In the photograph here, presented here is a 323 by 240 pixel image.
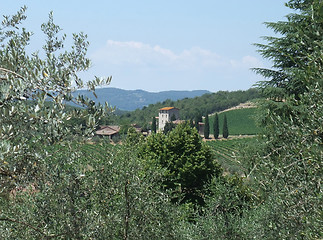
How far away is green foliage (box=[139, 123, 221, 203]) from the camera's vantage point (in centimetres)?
Result: 2448

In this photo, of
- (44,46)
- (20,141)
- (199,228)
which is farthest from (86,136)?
(199,228)

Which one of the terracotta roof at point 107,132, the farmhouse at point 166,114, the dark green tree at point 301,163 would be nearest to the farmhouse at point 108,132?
the terracotta roof at point 107,132

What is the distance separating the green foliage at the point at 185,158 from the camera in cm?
2448

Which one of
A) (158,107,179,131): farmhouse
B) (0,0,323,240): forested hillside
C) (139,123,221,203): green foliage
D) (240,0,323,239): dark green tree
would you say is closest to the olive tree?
(0,0,323,240): forested hillside

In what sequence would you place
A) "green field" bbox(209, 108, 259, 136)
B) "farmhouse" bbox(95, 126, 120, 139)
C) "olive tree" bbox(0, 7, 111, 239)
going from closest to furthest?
"olive tree" bbox(0, 7, 111, 239) → "farmhouse" bbox(95, 126, 120, 139) → "green field" bbox(209, 108, 259, 136)

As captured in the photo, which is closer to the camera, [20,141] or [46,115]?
[46,115]

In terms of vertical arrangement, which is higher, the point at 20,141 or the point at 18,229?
the point at 20,141

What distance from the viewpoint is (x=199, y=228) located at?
33.5ft

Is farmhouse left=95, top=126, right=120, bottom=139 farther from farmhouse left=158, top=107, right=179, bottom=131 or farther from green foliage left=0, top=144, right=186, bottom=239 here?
farmhouse left=158, top=107, right=179, bottom=131

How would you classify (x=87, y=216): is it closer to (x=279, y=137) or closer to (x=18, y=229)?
(x=18, y=229)

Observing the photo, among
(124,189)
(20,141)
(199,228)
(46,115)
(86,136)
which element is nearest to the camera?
(46,115)

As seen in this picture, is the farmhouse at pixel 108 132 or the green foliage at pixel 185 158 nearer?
the farmhouse at pixel 108 132

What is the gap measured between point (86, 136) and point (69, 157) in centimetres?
47

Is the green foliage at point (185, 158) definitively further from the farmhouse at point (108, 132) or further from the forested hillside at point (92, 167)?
the forested hillside at point (92, 167)
